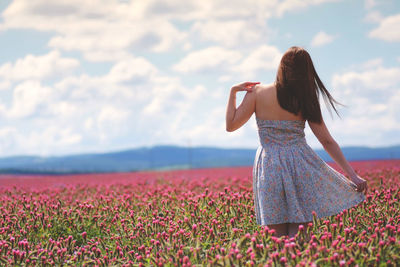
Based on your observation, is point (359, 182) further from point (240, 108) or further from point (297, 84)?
point (240, 108)

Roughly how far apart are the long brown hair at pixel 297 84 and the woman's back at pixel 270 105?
48 mm

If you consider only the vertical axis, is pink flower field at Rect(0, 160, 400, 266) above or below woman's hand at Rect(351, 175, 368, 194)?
below

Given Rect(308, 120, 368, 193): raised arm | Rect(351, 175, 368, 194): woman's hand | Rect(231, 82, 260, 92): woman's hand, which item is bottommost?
Rect(351, 175, 368, 194): woman's hand

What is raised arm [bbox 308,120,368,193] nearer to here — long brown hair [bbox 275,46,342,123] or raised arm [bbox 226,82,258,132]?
long brown hair [bbox 275,46,342,123]

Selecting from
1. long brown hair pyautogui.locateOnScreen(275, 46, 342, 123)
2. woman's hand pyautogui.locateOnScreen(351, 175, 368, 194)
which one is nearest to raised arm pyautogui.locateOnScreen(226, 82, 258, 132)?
long brown hair pyautogui.locateOnScreen(275, 46, 342, 123)

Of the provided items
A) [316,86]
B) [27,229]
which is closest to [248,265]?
[316,86]

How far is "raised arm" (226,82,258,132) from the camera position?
414cm

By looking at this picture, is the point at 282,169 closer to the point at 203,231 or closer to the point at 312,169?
the point at 312,169

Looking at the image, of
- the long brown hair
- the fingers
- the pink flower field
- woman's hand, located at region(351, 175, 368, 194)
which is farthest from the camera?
woman's hand, located at region(351, 175, 368, 194)

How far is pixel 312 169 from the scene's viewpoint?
411cm

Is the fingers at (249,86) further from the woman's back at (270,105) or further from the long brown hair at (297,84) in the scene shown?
the long brown hair at (297,84)

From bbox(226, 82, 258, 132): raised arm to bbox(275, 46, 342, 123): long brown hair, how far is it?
0.26m

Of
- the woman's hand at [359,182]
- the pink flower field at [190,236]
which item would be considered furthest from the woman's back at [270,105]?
the pink flower field at [190,236]

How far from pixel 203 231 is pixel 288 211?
117 cm
